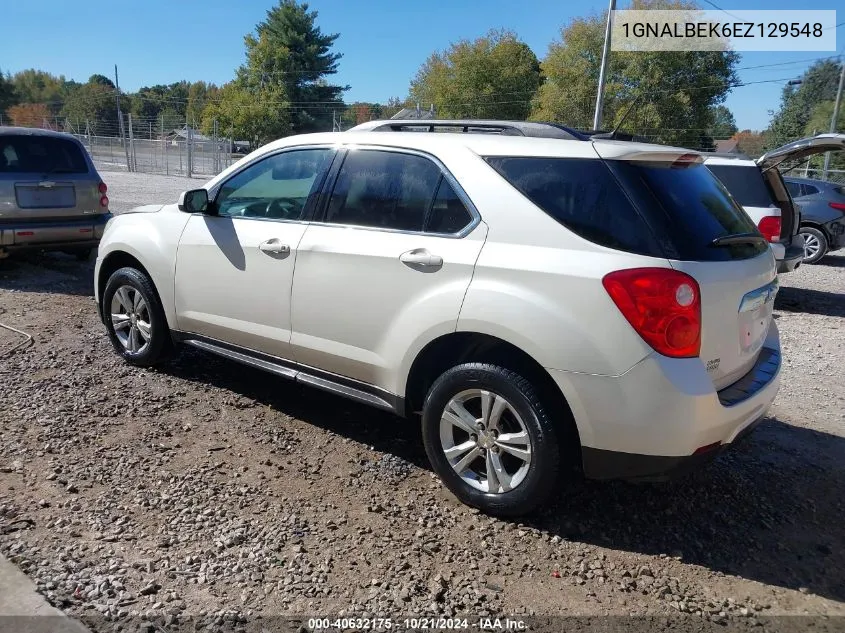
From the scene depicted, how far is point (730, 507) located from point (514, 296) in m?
1.64

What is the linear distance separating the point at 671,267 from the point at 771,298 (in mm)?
1061

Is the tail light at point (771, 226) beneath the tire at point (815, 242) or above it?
above

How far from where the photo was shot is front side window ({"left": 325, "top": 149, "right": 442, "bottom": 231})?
350 cm

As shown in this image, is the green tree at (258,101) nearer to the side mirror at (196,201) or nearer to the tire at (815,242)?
the tire at (815,242)

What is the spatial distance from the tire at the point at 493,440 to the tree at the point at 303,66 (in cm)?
5247

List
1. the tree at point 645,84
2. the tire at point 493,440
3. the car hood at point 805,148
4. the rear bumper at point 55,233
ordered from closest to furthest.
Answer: the tire at point 493,440 → the car hood at point 805,148 → the rear bumper at point 55,233 → the tree at point 645,84

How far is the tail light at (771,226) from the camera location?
8.20 metres

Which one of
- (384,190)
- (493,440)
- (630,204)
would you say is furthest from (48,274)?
(630,204)

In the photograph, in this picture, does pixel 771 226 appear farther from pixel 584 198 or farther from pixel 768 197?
pixel 584 198

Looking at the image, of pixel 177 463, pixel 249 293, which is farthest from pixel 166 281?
pixel 177 463

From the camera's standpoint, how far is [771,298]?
3477mm

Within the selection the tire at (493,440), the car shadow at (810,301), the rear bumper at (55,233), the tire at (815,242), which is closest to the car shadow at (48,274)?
the rear bumper at (55,233)

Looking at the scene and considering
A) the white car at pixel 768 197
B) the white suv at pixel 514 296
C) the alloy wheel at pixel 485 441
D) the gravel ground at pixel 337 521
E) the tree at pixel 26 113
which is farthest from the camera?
the tree at pixel 26 113

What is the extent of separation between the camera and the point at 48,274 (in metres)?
8.31
